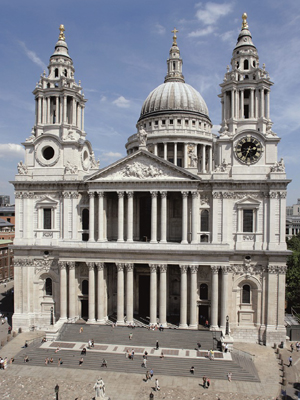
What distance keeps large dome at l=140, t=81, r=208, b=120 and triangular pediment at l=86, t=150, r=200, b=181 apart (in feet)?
88.4

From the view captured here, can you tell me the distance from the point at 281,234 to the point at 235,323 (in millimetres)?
12920

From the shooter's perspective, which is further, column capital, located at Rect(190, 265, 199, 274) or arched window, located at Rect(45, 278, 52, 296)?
arched window, located at Rect(45, 278, 52, 296)

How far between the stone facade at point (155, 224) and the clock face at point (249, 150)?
0.42 feet

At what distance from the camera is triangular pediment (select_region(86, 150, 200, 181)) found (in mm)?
47312

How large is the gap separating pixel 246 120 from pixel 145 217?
19.6m

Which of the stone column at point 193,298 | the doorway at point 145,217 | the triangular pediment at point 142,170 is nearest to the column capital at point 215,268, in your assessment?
the stone column at point 193,298

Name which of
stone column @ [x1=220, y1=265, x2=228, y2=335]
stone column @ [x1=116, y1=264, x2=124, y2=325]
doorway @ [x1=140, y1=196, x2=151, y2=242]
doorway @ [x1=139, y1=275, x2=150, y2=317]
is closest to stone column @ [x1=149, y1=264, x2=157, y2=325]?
stone column @ [x1=116, y1=264, x2=124, y2=325]

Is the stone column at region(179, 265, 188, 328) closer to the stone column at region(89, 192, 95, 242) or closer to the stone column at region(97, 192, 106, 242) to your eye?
the stone column at region(97, 192, 106, 242)

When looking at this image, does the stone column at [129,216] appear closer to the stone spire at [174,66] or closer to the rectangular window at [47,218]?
the rectangular window at [47,218]

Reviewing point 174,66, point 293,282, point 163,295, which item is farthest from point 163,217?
point 174,66

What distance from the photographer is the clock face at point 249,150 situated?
157 feet

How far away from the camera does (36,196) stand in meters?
51.7

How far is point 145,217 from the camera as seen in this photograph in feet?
177

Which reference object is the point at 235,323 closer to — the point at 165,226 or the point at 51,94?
the point at 165,226
